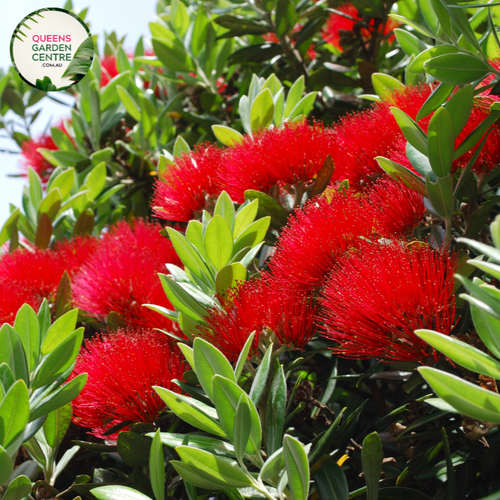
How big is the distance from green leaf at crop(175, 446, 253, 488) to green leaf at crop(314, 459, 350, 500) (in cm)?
18

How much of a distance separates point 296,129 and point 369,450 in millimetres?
641

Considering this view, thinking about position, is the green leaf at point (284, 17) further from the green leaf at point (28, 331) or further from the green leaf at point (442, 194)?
the green leaf at point (28, 331)

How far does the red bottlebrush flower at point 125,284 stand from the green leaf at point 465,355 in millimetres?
652

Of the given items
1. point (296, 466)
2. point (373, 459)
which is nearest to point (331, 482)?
point (373, 459)

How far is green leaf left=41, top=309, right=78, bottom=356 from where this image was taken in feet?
3.13

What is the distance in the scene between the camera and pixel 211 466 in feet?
2.23

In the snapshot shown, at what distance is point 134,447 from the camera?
92 cm

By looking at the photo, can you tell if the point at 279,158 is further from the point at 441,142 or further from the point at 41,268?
the point at 41,268

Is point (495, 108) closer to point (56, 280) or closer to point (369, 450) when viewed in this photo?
point (369, 450)

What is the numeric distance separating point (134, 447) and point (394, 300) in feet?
1.74

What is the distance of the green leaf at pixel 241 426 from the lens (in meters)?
0.67

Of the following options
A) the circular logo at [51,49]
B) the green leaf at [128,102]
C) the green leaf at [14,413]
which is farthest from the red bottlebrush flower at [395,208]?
the circular logo at [51,49]

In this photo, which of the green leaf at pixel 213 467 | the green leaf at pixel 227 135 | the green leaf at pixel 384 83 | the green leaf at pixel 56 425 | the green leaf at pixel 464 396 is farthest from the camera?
the green leaf at pixel 227 135

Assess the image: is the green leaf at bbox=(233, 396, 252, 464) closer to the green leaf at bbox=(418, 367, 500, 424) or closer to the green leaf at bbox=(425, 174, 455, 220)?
the green leaf at bbox=(418, 367, 500, 424)
